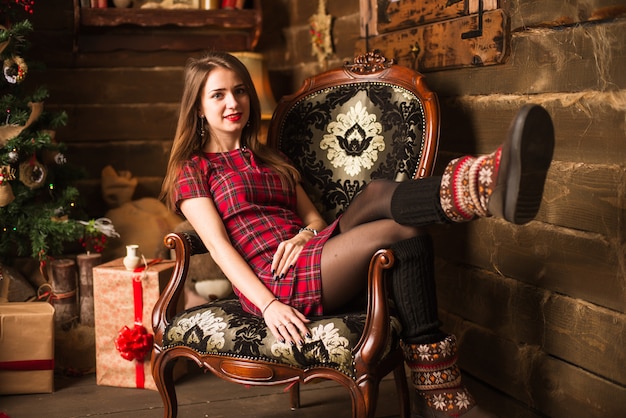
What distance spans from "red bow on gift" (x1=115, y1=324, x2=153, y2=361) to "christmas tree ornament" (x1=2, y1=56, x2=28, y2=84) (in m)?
1.06

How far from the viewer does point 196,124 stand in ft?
8.23

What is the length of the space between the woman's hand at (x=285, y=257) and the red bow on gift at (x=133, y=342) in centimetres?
88

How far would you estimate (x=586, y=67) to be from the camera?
2092 mm

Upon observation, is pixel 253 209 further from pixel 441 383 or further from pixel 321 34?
pixel 321 34

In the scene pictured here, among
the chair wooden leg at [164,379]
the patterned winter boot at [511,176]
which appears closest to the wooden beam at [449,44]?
the patterned winter boot at [511,176]

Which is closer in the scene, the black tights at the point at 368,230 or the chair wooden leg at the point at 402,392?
the black tights at the point at 368,230

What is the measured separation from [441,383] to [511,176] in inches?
23.1

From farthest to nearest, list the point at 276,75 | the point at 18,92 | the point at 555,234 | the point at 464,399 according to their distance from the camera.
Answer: the point at 276,75
the point at 18,92
the point at 555,234
the point at 464,399

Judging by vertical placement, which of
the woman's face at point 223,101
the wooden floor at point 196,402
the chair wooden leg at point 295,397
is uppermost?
the woman's face at point 223,101

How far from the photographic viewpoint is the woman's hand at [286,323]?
204cm

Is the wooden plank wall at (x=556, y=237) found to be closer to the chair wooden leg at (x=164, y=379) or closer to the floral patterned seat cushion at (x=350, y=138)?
the floral patterned seat cushion at (x=350, y=138)

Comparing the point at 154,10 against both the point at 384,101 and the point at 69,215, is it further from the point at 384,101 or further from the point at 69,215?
the point at 384,101

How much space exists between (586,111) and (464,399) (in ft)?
2.74

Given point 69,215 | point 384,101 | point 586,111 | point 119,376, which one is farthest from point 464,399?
point 69,215
